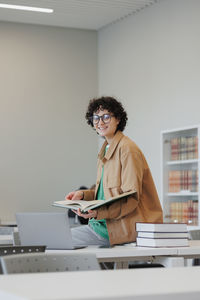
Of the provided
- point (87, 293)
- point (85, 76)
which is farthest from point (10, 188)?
point (87, 293)

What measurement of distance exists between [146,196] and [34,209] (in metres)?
5.76

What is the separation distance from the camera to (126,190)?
3535 millimetres

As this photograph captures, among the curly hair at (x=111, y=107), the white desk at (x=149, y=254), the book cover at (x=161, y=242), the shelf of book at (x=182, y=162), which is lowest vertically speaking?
the white desk at (x=149, y=254)

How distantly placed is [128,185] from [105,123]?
18.0 inches

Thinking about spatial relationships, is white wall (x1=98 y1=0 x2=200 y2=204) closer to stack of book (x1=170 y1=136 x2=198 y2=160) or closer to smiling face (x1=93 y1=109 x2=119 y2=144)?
stack of book (x1=170 y1=136 x2=198 y2=160)

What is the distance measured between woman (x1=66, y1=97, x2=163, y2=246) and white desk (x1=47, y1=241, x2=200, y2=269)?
0.94 ft

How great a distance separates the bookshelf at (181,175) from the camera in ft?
23.2

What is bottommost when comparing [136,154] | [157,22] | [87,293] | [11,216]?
[11,216]

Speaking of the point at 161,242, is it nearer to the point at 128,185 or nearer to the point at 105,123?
the point at 128,185

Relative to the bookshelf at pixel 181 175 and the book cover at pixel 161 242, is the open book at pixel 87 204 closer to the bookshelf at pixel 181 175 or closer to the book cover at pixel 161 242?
the book cover at pixel 161 242

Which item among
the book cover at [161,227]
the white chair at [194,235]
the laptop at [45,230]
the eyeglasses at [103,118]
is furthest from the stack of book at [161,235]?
the white chair at [194,235]

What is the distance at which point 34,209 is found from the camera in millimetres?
9242

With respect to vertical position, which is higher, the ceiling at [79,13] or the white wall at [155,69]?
the ceiling at [79,13]

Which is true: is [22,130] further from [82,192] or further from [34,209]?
[82,192]
